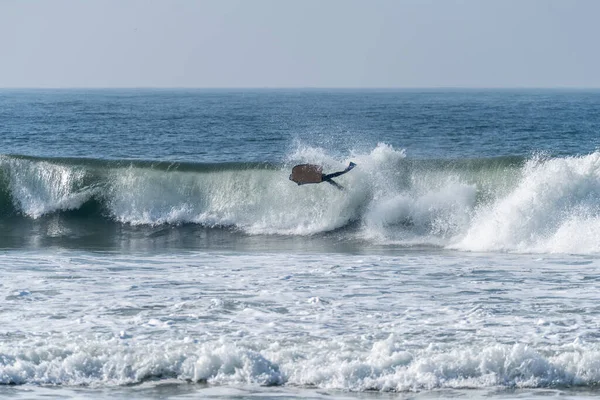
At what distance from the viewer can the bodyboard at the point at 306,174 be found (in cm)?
2350

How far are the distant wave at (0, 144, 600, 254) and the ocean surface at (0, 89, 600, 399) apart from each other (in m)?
0.05

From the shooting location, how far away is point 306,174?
77.7 feet

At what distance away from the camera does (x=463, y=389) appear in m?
10.6

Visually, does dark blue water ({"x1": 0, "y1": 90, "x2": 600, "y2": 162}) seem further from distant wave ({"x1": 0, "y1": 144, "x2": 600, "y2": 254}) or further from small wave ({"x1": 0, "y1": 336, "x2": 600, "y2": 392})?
small wave ({"x1": 0, "y1": 336, "x2": 600, "y2": 392})

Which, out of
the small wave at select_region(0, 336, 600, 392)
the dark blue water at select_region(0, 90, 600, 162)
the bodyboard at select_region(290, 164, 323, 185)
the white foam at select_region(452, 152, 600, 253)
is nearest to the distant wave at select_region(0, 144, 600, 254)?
the white foam at select_region(452, 152, 600, 253)

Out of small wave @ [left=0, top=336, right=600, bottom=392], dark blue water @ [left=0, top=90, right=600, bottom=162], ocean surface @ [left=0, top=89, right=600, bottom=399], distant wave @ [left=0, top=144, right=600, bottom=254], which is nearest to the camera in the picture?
small wave @ [left=0, top=336, right=600, bottom=392]

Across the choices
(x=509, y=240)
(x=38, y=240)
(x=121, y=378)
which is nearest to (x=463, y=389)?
(x=121, y=378)

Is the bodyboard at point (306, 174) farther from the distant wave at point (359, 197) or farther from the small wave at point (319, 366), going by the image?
the small wave at point (319, 366)

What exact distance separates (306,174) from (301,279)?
325 inches

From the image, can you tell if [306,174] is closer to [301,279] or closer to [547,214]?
[547,214]

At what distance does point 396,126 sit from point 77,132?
17627 mm

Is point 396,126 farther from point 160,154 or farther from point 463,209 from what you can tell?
point 463,209

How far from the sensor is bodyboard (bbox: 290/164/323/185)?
2350cm

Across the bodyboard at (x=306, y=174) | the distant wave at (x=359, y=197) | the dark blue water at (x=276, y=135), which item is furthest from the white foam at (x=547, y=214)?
the dark blue water at (x=276, y=135)
